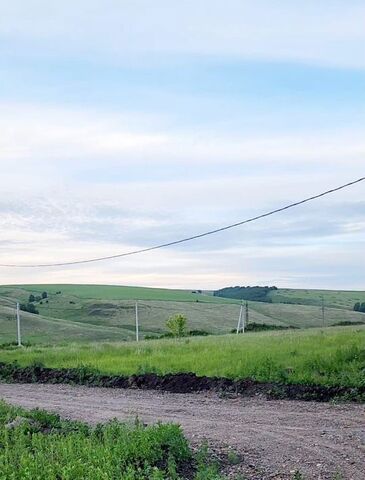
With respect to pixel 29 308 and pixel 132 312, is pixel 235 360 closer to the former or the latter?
pixel 132 312

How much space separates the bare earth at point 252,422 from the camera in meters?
8.09

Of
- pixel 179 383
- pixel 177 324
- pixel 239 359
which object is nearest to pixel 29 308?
pixel 177 324

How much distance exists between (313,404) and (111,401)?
149 inches

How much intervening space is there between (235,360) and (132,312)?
46.5 meters

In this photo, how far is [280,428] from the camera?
32.8 feet

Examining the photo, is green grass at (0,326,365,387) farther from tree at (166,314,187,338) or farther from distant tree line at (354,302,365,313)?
distant tree line at (354,302,365,313)

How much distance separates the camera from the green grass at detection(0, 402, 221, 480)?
7316mm

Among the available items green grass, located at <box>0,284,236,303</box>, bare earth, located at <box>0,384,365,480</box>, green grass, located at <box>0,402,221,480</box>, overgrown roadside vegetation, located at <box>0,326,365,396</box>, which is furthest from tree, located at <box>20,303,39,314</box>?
green grass, located at <box>0,402,221,480</box>

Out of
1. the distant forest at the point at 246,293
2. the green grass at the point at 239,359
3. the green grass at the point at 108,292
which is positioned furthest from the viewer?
the green grass at the point at 108,292

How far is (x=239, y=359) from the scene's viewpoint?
16.7 metres

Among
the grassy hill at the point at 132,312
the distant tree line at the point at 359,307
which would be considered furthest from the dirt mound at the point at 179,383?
the distant tree line at the point at 359,307

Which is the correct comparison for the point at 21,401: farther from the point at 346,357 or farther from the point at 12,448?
the point at 346,357

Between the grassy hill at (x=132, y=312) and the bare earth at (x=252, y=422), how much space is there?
29754 mm

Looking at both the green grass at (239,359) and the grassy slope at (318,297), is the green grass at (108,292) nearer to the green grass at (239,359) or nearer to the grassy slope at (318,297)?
the grassy slope at (318,297)
